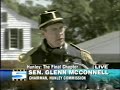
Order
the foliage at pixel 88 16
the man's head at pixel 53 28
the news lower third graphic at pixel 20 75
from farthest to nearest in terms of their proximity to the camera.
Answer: the foliage at pixel 88 16 → the news lower third graphic at pixel 20 75 → the man's head at pixel 53 28

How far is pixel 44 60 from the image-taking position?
234 cm

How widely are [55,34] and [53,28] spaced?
0.11ft

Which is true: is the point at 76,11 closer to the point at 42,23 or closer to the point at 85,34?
the point at 85,34

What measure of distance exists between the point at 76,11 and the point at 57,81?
0.59 metres

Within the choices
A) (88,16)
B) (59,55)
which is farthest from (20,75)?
(88,16)

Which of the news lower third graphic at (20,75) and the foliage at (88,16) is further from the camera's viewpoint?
the foliage at (88,16)

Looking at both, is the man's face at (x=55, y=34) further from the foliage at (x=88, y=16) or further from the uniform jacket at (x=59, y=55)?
the foliage at (x=88, y=16)

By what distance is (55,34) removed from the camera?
2264 millimetres

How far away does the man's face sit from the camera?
89.4 inches

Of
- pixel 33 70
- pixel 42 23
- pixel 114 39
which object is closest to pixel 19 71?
pixel 33 70

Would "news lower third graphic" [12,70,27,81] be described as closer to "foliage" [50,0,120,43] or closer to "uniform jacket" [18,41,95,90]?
"uniform jacket" [18,41,95,90]

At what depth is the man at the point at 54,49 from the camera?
2.27 m

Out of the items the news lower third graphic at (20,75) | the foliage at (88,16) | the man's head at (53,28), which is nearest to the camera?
the man's head at (53,28)

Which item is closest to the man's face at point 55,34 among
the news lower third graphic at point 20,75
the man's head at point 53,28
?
the man's head at point 53,28
